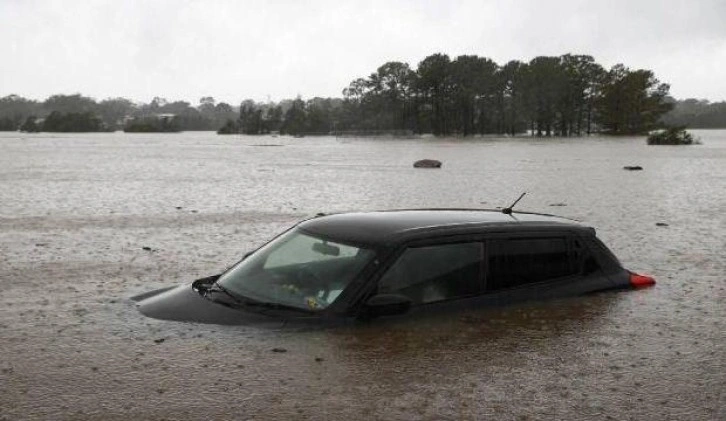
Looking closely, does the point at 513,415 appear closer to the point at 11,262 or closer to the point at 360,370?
the point at 360,370

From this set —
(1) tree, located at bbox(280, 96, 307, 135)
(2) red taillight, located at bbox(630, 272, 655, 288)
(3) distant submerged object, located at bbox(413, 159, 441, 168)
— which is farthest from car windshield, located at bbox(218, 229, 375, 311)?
(1) tree, located at bbox(280, 96, 307, 135)

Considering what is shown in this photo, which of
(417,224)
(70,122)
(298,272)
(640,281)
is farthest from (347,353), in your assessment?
(70,122)

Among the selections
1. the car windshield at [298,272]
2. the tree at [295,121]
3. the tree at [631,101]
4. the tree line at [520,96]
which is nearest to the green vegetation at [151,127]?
the tree at [295,121]

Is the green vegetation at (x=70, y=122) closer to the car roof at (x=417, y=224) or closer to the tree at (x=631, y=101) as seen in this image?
the tree at (x=631, y=101)

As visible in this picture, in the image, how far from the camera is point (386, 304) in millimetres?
5973

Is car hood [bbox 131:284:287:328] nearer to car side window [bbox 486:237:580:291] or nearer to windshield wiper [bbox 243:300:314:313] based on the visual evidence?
windshield wiper [bbox 243:300:314:313]

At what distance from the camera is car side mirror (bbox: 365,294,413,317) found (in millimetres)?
5969

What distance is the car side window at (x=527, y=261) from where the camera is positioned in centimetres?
663

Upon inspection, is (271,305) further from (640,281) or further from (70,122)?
(70,122)

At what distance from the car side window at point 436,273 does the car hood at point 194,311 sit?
3.25ft

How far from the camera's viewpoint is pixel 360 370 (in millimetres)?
5570

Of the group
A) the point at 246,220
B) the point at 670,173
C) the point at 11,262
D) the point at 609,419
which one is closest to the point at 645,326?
the point at 609,419

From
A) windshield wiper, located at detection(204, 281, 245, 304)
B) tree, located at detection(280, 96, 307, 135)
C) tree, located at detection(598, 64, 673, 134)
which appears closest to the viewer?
windshield wiper, located at detection(204, 281, 245, 304)

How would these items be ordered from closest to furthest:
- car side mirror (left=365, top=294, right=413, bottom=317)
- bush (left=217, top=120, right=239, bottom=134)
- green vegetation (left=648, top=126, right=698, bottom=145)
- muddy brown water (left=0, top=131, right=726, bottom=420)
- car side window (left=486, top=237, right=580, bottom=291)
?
muddy brown water (left=0, top=131, right=726, bottom=420) → car side mirror (left=365, top=294, right=413, bottom=317) → car side window (left=486, top=237, right=580, bottom=291) → green vegetation (left=648, top=126, right=698, bottom=145) → bush (left=217, top=120, right=239, bottom=134)
